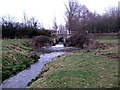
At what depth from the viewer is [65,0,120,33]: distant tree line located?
31956mm

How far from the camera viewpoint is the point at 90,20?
3450 centimetres

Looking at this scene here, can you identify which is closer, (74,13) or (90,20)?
(90,20)

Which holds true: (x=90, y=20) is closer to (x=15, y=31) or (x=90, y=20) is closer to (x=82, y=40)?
(x=82, y=40)

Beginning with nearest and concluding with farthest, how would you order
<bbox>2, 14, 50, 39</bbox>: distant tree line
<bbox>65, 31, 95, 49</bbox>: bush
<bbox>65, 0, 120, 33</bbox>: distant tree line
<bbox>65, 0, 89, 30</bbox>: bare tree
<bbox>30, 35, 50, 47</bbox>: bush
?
<bbox>65, 31, 95, 49</bbox>: bush, <bbox>30, 35, 50, 47</bbox>: bush, <bbox>2, 14, 50, 39</bbox>: distant tree line, <bbox>65, 0, 120, 33</bbox>: distant tree line, <bbox>65, 0, 89, 30</bbox>: bare tree

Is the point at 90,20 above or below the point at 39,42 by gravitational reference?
above

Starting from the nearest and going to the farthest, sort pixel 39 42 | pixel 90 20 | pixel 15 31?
1. pixel 39 42
2. pixel 15 31
3. pixel 90 20

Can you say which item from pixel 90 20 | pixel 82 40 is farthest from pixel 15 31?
pixel 90 20

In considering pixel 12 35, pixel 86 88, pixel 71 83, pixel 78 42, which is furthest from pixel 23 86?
pixel 12 35

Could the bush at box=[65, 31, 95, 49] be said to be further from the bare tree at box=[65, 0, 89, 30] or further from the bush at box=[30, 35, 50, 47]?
the bare tree at box=[65, 0, 89, 30]

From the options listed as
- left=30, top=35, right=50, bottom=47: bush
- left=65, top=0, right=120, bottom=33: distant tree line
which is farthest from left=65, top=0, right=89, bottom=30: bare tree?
left=30, top=35, right=50, bottom=47: bush

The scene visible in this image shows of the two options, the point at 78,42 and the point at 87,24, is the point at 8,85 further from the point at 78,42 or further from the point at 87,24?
the point at 87,24

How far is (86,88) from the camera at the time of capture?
462cm

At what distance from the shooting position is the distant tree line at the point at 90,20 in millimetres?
31956

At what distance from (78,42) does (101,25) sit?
1458cm
